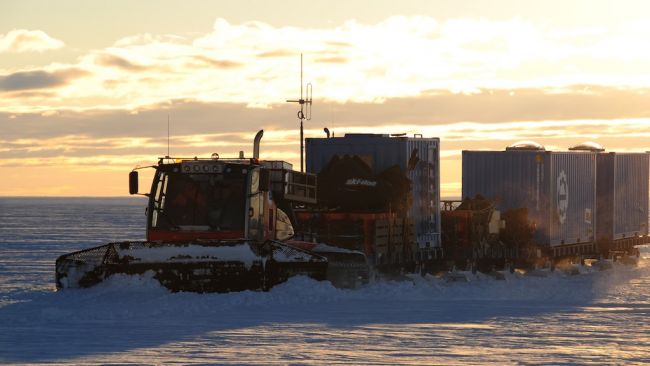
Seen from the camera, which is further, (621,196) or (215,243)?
(621,196)

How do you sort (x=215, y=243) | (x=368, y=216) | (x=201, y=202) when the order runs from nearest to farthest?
(x=215, y=243), (x=201, y=202), (x=368, y=216)

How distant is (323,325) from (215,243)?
3.49 m

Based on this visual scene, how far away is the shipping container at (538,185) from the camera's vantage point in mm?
34594

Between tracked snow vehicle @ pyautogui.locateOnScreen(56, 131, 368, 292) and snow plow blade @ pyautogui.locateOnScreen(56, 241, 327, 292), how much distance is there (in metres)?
0.02

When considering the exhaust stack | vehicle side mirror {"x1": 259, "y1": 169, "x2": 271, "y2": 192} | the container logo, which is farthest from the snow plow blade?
the container logo

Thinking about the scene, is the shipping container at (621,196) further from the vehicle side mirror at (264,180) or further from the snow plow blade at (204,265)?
the snow plow blade at (204,265)

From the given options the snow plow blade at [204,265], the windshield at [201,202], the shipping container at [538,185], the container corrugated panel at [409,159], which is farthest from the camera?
the shipping container at [538,185]

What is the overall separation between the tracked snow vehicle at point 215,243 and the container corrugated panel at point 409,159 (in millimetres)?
5070

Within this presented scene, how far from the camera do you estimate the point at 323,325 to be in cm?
1805

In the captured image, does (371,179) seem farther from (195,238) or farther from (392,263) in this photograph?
(195,238)

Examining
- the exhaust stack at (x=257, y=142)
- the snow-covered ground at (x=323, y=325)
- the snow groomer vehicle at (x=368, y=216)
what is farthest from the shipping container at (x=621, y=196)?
the exhaust stack at (x=257, y=142)

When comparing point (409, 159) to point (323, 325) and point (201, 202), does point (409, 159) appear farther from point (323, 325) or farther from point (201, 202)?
point (323, 325)

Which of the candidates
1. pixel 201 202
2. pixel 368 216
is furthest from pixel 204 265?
pixel 368 216

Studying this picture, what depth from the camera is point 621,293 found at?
87.6 feet
